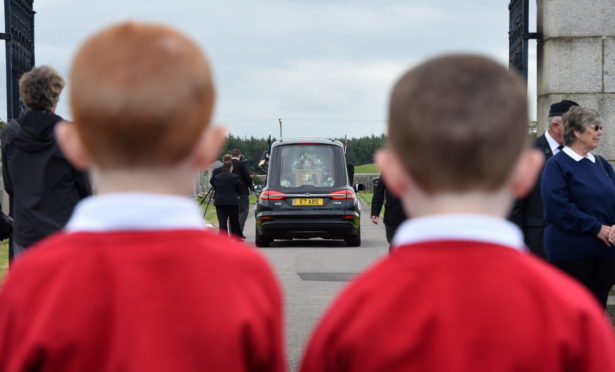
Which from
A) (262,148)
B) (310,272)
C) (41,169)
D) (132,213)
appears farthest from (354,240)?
(262,148)

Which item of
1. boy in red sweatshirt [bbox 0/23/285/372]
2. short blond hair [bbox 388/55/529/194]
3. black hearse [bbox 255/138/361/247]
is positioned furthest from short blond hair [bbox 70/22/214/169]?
black hearse [bbox 255/138/361/247]

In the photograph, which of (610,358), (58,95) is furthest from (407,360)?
(58,95)

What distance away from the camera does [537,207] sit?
7535mm

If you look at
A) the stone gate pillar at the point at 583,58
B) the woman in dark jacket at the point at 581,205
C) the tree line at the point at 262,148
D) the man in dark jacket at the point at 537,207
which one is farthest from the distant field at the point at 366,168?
the woman in dark jacket at the point at 581,205

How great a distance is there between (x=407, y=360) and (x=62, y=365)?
640mm

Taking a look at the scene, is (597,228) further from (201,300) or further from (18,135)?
(201,300)

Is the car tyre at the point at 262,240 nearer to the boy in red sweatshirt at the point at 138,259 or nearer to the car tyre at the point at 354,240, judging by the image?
the car tyre at the point at 354,240

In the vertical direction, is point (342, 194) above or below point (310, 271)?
above

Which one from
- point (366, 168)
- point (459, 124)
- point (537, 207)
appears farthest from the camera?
point (366, 168)

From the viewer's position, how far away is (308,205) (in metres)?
20.2

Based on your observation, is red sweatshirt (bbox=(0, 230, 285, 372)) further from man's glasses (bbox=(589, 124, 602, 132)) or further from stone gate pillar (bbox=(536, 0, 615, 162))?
stone gate pillar (bbox=(536, 0, 615, 162))

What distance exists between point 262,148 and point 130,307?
12619 cm

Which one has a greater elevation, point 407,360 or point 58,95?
point 58,95

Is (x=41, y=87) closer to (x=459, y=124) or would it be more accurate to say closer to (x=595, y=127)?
(x=595, y=127)
